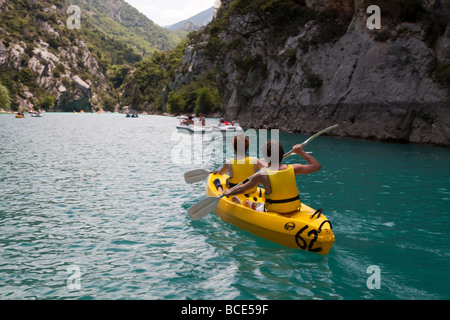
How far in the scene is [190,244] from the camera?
6.71 metres

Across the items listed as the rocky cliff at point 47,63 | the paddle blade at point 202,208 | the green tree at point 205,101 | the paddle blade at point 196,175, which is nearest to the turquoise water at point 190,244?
the paddle blade at point 202,208

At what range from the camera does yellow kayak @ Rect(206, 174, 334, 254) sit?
20.0 feet

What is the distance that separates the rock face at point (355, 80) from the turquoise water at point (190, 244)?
40.0 feet

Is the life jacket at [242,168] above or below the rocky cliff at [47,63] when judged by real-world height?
below

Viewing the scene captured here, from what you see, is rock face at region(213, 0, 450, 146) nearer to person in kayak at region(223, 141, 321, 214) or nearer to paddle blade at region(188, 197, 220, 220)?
person in kayak at region(223, 141, 321, 214)

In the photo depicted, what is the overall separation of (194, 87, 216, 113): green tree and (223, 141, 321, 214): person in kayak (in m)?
72.3

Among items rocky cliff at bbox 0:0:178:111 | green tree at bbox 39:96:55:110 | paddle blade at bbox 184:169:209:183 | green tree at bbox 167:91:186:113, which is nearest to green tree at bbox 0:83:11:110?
rocky cliff at bbox 0:0:178:111

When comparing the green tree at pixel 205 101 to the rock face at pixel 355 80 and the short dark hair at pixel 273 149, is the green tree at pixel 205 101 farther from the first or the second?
the short dark hair at pixel 273 149

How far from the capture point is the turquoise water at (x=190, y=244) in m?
5.02

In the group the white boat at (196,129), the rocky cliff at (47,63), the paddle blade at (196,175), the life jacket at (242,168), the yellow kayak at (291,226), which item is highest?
the rocky cliff at (47,63)

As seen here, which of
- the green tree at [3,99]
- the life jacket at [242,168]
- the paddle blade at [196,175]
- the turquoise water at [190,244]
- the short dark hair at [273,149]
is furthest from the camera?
the green tree at [3,99]

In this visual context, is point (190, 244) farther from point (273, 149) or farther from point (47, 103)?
point (47, 103)
